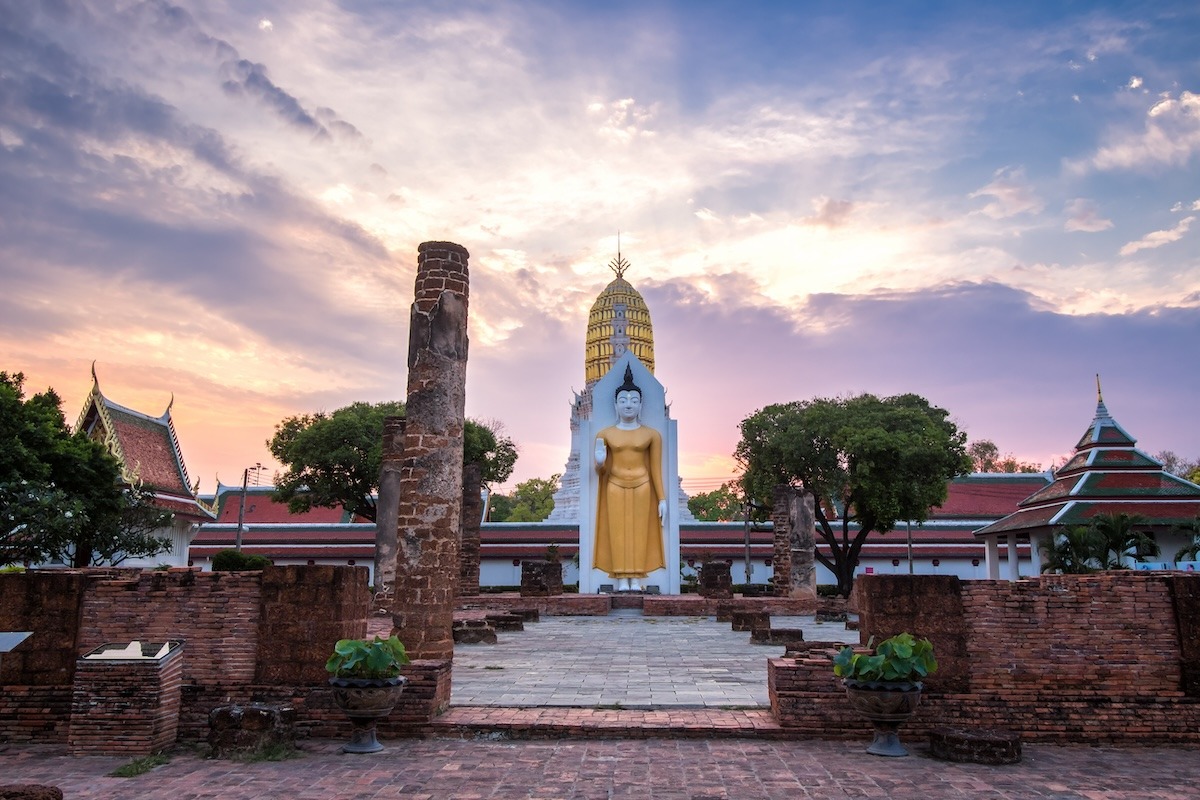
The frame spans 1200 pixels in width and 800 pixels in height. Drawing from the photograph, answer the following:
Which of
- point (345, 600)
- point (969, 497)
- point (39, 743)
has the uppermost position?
point (969, 497)

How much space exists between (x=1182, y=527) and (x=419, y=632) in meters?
27.6

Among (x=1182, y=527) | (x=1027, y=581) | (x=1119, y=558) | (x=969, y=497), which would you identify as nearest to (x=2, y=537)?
(x=1027, y=581)

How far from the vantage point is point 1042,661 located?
8117 mm

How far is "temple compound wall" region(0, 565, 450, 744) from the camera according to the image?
26.6ft

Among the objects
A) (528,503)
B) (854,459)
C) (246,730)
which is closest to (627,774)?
(246,730)

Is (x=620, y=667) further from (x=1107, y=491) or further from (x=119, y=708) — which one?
(x=1107, y=491)

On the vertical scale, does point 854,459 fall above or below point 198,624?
above

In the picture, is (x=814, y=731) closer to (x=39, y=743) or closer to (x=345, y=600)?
(x=345, y=600)

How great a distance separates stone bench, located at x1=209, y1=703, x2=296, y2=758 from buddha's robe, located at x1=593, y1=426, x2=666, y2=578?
692 inches

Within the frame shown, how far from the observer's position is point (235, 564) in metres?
22.9

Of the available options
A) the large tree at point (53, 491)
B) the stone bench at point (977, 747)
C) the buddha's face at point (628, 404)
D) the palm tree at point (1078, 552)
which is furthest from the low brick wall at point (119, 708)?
the palm tree at point (1078, 552)

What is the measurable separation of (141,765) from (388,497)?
12.6 meters

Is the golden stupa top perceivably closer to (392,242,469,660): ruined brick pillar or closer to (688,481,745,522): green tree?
(688,481,745,522): green tree

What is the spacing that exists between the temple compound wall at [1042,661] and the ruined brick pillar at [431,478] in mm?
4275
